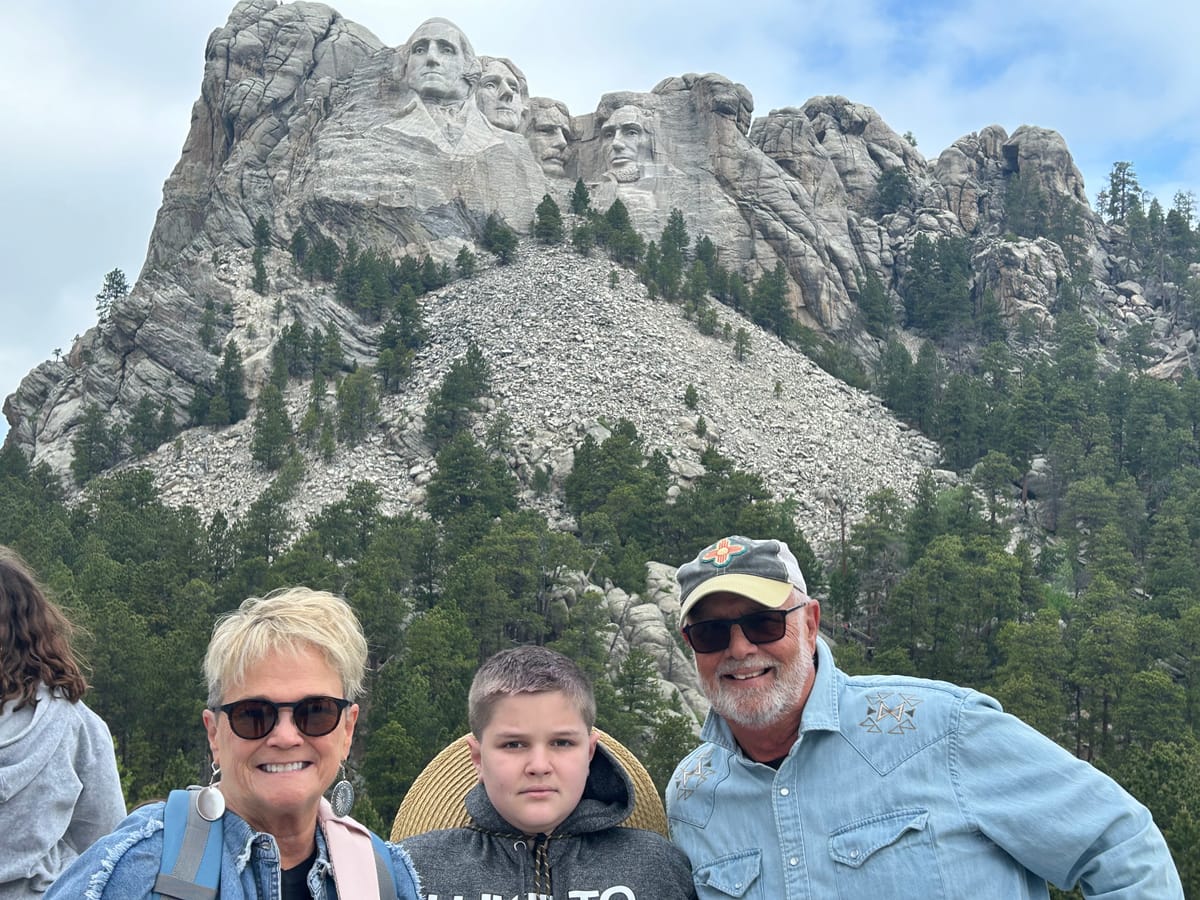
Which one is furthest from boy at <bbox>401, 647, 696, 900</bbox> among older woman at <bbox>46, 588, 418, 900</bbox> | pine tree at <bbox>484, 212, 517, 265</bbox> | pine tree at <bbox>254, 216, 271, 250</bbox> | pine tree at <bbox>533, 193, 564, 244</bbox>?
pine tree at <bbox>254, 216, 271, 250</bbox>

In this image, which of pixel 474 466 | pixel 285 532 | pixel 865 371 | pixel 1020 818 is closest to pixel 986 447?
pixel 865 371

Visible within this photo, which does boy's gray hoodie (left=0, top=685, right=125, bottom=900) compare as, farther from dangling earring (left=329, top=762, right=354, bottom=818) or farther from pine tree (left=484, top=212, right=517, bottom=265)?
pine tree (left=484, top=212, right=517, bottom=265)

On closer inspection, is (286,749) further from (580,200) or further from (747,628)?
(580,200)

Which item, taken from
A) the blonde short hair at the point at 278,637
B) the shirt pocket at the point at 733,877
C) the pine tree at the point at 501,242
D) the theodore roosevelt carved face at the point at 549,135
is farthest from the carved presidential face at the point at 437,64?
the blonde short hair at the point at 278,637

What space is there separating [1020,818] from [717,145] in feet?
341

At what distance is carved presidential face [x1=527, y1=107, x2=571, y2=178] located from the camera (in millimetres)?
102000

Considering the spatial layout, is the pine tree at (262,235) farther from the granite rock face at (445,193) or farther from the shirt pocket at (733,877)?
the shirt pocket at (733,877)

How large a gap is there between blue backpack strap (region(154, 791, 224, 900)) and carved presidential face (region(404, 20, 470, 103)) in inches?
3832

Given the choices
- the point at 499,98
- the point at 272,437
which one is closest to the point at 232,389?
the point at 272,437

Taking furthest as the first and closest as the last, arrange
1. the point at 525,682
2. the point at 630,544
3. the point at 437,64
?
the point at 437,64
the point at 630,544
the point at 525,682

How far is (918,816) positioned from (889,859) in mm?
224

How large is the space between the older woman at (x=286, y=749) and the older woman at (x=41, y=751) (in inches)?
51.9

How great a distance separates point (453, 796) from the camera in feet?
18.2

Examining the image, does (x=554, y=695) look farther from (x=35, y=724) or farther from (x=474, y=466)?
(x=474, y=466)
